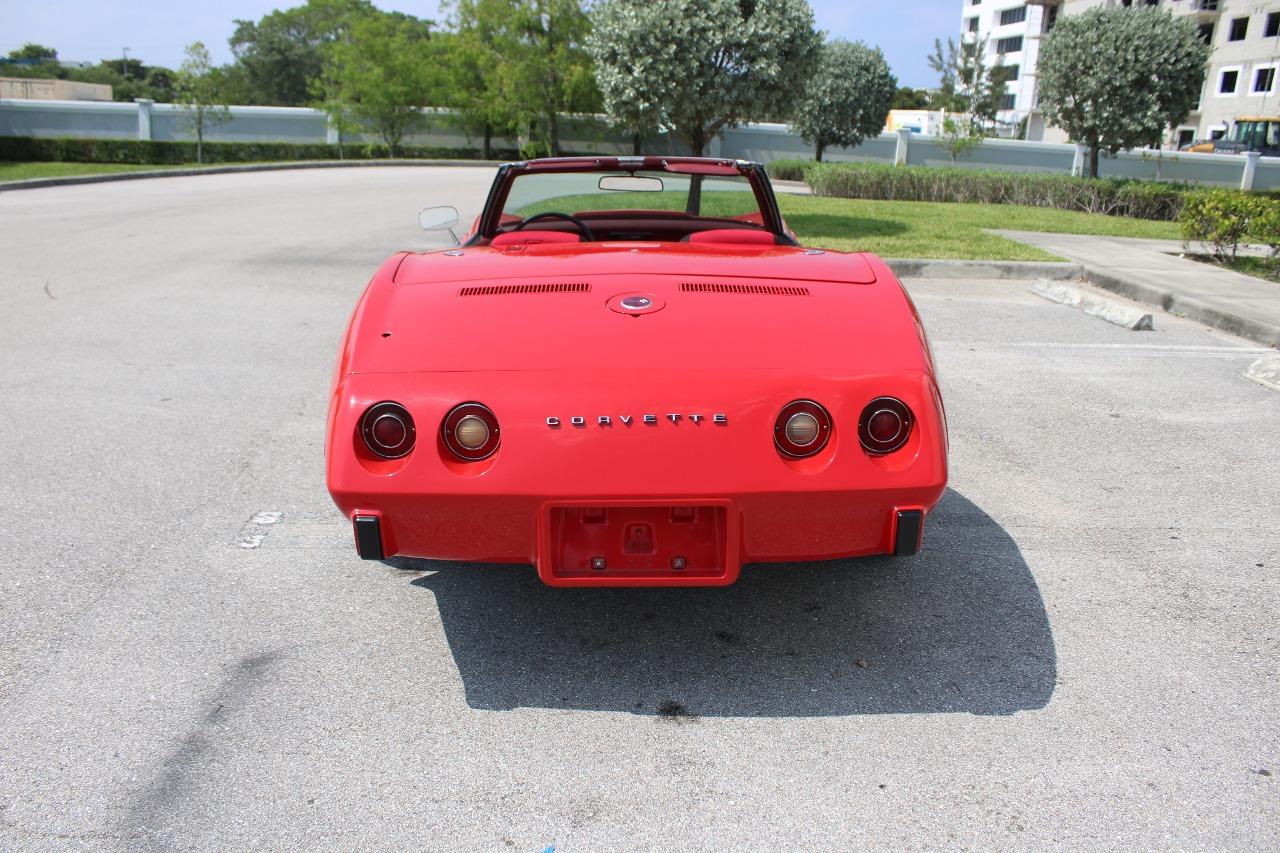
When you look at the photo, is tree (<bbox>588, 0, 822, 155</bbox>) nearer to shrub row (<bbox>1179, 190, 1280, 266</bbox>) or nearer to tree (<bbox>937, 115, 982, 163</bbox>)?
shrub row (<bbox>1179, 190, 1280, 266</bbox>)

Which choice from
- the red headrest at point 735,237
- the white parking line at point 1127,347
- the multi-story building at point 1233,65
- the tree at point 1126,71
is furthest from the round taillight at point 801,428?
the multi-story building at point 1233,65

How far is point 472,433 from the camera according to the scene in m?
2.53

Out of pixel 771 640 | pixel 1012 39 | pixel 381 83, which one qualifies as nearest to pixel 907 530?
pixel 771 640

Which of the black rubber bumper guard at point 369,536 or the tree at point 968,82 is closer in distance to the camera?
the black rubber bumper guard at point 369,536

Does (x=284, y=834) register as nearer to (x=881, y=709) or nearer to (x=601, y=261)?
(x=881, y=709)

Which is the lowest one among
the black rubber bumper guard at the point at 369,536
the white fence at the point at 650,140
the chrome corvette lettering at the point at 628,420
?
the black rubber bumper guard at the point at 369,536

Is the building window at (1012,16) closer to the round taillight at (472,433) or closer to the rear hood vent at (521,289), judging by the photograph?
the rear hood vent at (521,289)

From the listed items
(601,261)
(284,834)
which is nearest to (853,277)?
(601,261)

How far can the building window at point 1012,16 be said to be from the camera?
83312mm

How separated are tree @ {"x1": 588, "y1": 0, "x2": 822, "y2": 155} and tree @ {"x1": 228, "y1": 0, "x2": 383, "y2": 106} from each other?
68093mm

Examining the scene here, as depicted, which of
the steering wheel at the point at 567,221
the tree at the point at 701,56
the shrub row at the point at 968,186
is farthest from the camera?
the shrub row at the point at 968,186

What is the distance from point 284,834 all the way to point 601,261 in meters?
1.89

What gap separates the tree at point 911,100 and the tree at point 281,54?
48.0m

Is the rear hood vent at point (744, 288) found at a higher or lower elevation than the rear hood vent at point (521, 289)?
higher
